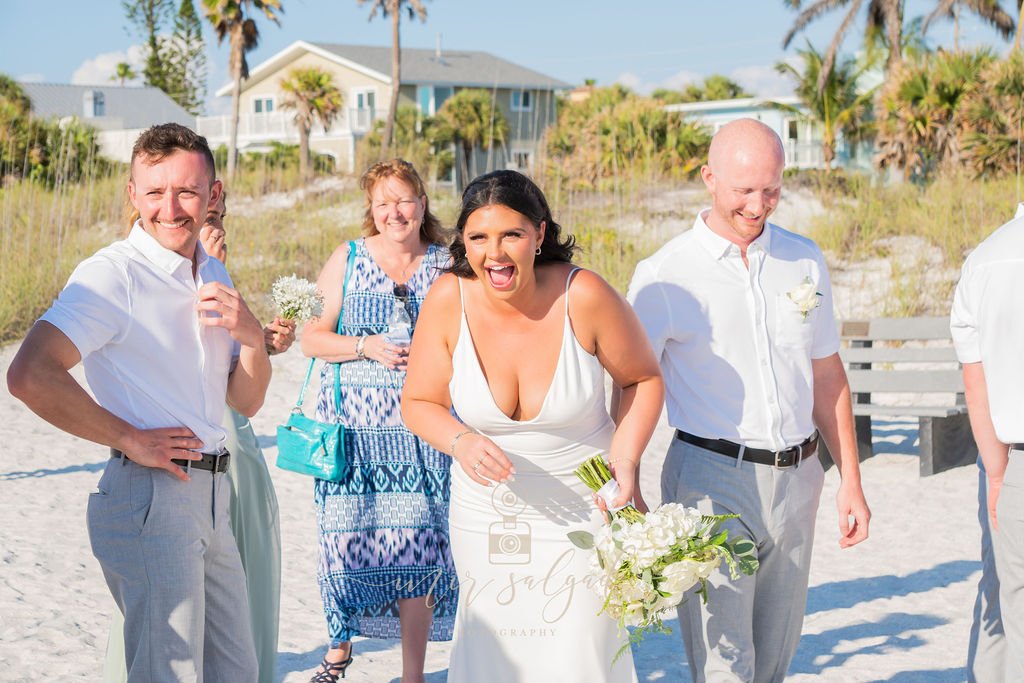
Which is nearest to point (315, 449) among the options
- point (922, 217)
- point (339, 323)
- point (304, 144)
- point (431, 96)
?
point (339, 323)

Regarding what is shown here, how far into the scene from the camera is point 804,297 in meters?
3.92

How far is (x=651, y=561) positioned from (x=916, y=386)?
8.33m

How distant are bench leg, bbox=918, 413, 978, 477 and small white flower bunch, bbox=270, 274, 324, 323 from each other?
662cm

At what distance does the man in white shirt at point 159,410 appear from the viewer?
3.13m

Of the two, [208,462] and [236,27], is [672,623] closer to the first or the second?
[208,462]

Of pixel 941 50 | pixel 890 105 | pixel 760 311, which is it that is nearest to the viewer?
pixel 760 311

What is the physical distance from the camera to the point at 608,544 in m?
3.16

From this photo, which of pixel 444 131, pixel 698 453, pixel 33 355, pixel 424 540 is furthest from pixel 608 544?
pixel 444 131

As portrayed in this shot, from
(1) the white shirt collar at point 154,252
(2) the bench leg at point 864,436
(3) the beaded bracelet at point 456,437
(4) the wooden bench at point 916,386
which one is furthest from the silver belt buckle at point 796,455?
(2) the bench leg at point 864,436

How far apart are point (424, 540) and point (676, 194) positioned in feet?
47.5

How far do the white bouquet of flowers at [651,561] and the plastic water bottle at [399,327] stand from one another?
219 cm

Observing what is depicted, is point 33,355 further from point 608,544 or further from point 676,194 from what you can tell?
point 676,194

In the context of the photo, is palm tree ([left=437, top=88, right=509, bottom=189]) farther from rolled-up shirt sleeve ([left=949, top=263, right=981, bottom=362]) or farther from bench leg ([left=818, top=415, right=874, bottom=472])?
rolled-up shirt sleeve ([left=949, top=263, right=981, bottom=362])

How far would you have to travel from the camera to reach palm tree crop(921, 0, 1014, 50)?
154 feet
